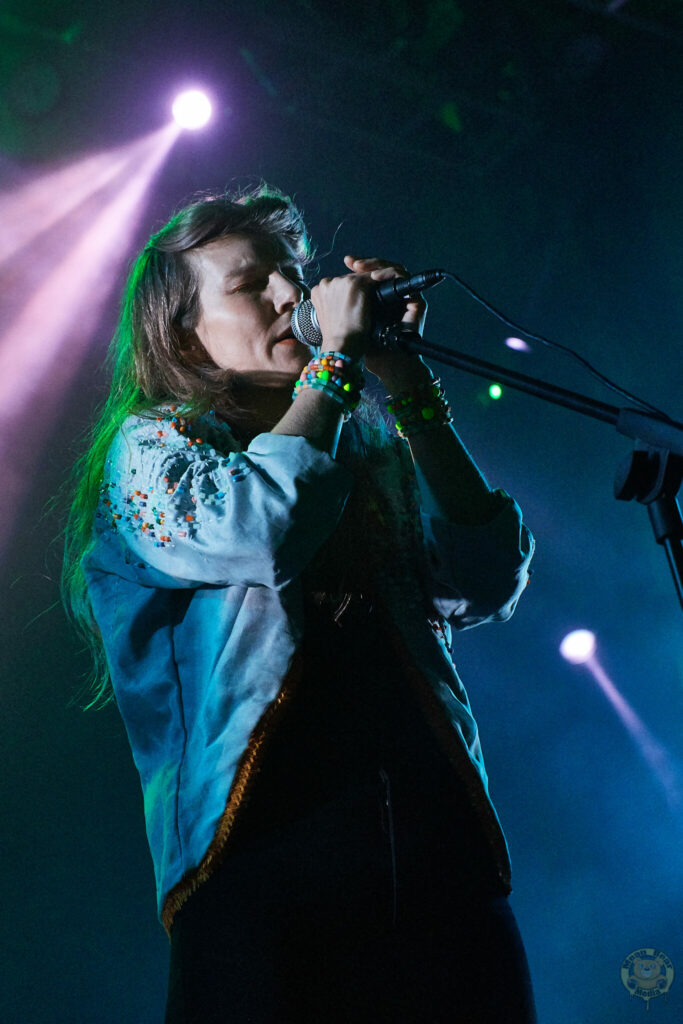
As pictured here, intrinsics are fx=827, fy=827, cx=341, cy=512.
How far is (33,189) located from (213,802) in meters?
2.43

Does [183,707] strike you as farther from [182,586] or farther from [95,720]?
[95,720]

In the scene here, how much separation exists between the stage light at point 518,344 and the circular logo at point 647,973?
243 centimetres

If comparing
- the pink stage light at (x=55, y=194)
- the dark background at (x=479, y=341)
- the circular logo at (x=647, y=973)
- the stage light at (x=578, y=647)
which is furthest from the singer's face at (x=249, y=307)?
the circular logo at (x=647, y=973)

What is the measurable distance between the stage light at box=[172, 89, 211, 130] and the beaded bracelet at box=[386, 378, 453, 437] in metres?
2.01

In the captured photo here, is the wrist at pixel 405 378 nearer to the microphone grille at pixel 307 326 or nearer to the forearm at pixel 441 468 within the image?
the forearm at pixel 441 468

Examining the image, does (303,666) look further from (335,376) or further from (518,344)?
(518,344)

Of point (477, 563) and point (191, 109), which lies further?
point (191, 109)

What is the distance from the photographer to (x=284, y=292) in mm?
1373

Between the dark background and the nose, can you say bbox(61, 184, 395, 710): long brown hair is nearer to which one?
the nose

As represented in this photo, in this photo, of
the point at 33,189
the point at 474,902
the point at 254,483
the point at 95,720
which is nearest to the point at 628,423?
the point at 254,483

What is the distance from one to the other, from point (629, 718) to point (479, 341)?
169 centimetres

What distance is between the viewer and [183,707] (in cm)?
105

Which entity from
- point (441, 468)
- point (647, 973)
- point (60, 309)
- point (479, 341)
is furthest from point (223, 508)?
point (647, 973)

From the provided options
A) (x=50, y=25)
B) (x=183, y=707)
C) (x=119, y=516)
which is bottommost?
(x=183, y=707)
